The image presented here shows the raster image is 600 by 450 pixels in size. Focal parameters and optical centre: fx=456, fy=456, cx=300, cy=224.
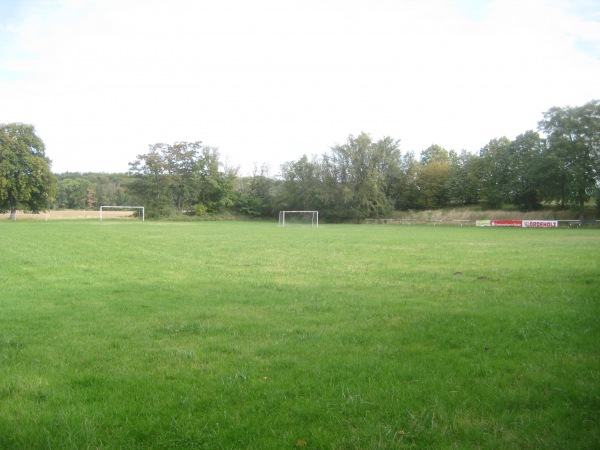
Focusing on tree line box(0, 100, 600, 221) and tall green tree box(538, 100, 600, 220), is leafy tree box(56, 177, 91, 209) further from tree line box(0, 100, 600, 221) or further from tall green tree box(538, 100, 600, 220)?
tall green tree box(538, 100, 600, 220)

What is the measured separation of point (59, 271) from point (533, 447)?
1380 centimetres

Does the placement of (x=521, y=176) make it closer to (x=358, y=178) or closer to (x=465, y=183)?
(x=465, y=183)

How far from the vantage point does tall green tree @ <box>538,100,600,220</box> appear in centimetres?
5134

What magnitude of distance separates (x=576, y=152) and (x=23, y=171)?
235 feet

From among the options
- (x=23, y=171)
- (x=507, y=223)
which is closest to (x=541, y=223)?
(x=507, y=223)

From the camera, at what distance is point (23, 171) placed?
64.1 metres

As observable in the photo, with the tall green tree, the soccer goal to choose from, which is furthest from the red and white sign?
the soccer goal

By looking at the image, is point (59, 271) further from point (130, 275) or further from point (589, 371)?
point (589, 371)

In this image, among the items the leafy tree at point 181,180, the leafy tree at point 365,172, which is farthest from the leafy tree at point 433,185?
the leafy tree at point 181,180

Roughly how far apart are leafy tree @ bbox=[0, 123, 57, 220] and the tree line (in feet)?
0.47

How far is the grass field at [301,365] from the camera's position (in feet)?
12.2

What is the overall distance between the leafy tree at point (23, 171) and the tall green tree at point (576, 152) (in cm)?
6692

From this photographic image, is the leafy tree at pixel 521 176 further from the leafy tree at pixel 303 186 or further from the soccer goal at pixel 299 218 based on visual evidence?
the soccer goal at pixel 299 218

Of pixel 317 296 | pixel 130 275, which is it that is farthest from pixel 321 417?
pixel 130 275
